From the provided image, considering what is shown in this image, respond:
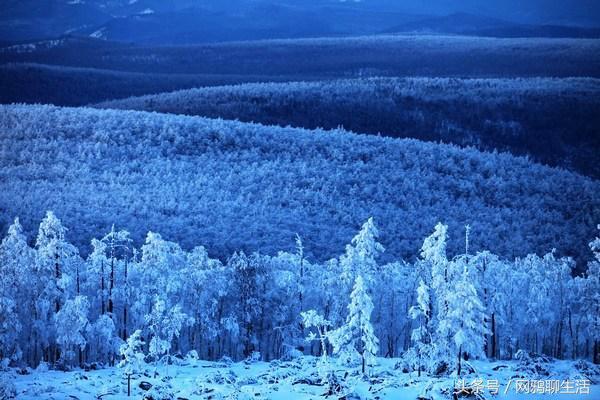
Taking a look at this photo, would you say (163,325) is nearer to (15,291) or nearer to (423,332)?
(15,291)

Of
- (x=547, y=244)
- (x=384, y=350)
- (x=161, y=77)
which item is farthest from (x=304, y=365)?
(x=161, y=77)

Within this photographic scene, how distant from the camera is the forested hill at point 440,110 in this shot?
74.5m

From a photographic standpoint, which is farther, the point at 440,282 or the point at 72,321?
the point at 72,321

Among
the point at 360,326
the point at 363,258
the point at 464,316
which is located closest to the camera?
the point at 464,316

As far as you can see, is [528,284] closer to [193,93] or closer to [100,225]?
[100,225]

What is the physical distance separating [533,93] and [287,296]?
7608 centimetres

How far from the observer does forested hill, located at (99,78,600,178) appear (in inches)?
2933

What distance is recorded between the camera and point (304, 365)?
21.5m

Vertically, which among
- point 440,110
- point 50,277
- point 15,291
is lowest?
point 15,291

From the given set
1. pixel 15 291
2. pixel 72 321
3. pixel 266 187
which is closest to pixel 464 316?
pixel 72 321

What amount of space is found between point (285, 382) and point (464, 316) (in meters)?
5.92

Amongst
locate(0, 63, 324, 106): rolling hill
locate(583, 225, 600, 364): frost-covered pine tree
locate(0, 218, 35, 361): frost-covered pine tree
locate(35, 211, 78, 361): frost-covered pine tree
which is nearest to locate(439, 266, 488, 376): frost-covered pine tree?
locate(583, 225, 600, 364): frost-covered pine tree

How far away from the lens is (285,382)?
19.4 meters

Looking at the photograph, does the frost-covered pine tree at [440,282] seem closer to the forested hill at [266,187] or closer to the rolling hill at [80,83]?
the forested hill at [266,187]
